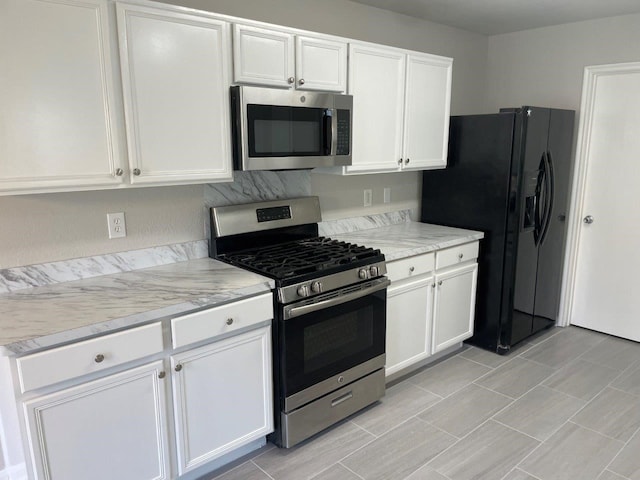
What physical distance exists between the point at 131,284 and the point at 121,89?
0.84 m

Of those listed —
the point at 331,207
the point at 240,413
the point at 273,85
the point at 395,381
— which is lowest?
the point at 395,381

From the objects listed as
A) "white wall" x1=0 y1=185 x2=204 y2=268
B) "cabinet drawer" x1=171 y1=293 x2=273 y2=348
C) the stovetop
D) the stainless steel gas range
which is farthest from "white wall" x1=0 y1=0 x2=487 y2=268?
"cabinet drawer" x1=171 y1=293 x2=273 y2=348

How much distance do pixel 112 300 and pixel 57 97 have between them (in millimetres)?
813

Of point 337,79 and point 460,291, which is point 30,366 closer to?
point 337,79

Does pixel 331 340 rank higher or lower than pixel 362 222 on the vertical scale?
lower

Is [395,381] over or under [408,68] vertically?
under

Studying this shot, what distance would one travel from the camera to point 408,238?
10.4 ft

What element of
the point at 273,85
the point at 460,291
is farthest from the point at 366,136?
the point at 460,291

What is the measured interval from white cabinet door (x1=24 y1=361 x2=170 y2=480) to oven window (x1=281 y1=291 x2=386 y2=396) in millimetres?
626

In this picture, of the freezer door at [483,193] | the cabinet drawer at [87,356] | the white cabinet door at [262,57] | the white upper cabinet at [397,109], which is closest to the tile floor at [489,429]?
the freezer door at [483,193]

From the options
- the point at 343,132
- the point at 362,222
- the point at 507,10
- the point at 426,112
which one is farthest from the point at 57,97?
the point at 507,10

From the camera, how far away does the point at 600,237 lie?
12.6ft

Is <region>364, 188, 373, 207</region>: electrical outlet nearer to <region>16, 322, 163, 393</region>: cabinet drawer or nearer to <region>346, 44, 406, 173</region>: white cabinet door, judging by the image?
<region>346, 44, 406, 173</region>: white cabinet door

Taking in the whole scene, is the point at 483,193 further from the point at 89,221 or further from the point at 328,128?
the point at 89,221
